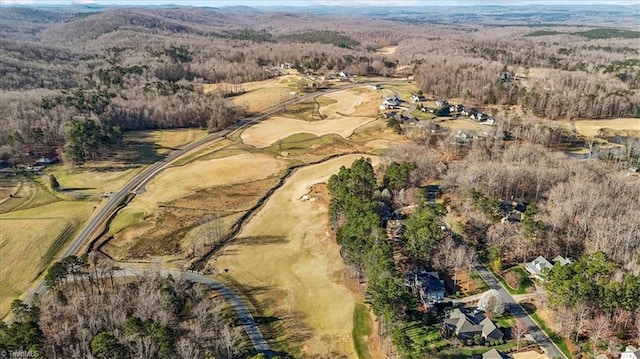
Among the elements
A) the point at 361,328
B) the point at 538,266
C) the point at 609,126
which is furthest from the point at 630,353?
the point at 609,126

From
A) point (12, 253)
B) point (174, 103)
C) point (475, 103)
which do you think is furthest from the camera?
point (475, 103)

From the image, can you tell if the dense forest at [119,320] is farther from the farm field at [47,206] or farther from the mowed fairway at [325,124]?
the mowed fairway at [325,124]

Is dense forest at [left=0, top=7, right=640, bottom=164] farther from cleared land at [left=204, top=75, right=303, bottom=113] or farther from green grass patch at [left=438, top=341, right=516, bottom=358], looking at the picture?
green grass patch at [left=438, top=341, right=516, bottom=358]

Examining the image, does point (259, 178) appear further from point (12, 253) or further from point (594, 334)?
point (594, 334)

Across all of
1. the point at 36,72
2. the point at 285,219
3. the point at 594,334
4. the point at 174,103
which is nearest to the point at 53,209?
the point at 285,219

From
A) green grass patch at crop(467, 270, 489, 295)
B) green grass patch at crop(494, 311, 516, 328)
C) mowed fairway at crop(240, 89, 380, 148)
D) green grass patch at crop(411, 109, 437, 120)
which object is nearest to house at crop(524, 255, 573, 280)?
green grass patch at crop(467, 270, 489, 295)

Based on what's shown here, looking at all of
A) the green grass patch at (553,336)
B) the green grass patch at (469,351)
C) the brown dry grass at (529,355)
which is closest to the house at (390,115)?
the green grass patch at (553,336)
